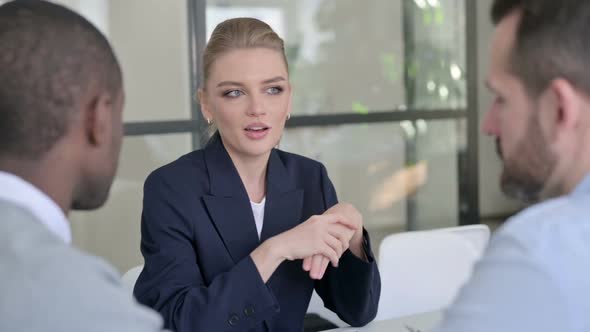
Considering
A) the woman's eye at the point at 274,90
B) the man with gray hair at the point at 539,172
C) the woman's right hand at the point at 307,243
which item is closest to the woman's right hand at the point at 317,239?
the woman's right hand at the point at 307,243

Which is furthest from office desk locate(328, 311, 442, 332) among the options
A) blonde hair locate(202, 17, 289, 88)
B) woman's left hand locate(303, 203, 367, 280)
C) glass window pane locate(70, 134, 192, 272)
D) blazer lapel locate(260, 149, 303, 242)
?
glass window pane locate(70, 134, 192, 272)

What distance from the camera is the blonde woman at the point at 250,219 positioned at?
1.74 metres

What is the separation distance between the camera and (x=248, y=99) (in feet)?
6.41

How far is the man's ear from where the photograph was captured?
1064mm

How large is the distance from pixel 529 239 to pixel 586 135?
0.19m

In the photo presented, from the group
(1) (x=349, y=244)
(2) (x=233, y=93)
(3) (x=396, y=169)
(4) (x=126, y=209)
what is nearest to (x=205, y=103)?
(2) (x=233, y=93)

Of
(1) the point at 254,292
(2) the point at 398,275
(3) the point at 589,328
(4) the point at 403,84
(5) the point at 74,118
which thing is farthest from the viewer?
(4) the point at 403,84

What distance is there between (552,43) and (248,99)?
3.41 feet

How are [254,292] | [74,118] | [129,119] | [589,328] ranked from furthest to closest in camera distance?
[129,119] < [254,292] < [74,118] < [589,328]

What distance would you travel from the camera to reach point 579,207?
39.5 inches

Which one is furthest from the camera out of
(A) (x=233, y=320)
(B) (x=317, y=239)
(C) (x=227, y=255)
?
(C) (x=227, y=255)

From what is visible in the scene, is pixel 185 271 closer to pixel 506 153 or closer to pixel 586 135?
pixel 506 153

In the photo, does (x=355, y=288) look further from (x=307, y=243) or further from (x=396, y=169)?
(x=396, y=169)

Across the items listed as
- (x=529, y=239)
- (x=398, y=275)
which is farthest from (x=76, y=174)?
(x=398, y=275)
